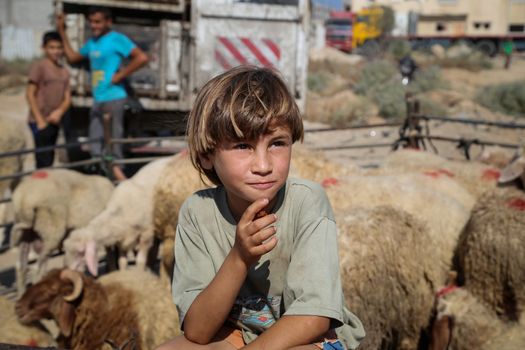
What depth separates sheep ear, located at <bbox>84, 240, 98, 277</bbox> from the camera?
4938 millimetres

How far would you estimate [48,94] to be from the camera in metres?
6.72

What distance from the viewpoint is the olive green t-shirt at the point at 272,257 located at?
1.72 m

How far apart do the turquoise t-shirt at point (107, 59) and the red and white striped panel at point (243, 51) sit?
99 centimetres

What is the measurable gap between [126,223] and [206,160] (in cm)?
390

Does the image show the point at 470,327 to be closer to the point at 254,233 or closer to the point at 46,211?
the point at 254,233

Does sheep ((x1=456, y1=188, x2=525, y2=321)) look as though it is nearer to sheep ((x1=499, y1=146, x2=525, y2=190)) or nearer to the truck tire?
sheep ((x1=499, y1=146, x2=525, y2=190))

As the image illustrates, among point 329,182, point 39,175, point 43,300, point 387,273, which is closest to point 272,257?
point 387,273

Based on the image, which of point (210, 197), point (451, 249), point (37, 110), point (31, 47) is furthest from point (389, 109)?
point (31, 47)

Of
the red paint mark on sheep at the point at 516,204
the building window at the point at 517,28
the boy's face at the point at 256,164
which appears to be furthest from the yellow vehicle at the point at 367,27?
the boy's face at the point at 256,164

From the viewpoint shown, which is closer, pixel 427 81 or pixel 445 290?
pixel 445 290

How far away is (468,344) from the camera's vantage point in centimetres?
342

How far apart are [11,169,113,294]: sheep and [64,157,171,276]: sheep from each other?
18 centimetres

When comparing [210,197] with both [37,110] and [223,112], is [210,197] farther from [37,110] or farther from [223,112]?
[37,110]

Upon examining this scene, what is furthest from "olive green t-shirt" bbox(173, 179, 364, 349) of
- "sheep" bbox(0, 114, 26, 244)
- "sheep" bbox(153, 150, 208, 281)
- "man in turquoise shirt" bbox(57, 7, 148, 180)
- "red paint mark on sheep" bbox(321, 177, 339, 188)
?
"sheep" bbox(0, 114, 26, 244)
